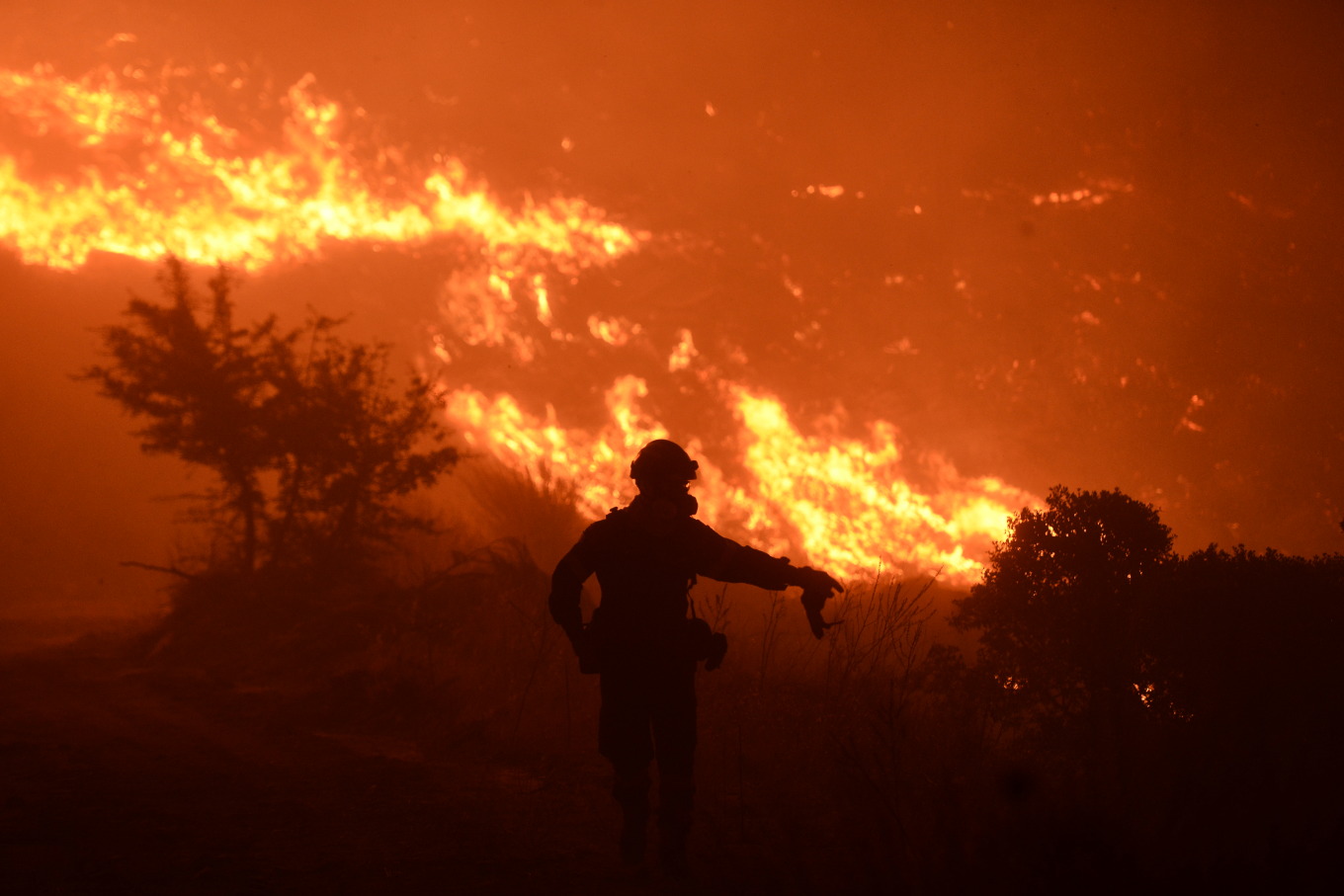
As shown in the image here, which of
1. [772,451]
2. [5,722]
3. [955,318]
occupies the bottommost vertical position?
[5,722]

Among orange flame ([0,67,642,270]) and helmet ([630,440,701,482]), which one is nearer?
helmet ([630,440,701,482])

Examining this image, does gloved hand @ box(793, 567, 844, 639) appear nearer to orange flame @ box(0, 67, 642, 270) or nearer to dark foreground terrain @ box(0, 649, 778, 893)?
dark foreground terrain @ box(0, 649, 778, 893)

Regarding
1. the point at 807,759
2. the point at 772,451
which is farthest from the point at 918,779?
the point at 772,451

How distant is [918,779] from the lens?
526 centimetres

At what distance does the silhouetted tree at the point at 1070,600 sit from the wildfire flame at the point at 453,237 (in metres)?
26.9

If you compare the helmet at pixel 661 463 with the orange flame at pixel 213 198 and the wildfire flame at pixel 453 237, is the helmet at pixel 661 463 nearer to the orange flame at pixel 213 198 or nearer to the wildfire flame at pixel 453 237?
the wildfire flame at pixel 453 237

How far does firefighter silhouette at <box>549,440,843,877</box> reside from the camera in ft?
13.0

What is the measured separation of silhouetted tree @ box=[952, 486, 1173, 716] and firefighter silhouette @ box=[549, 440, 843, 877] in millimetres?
4047

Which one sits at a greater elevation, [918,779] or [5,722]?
[918,779]

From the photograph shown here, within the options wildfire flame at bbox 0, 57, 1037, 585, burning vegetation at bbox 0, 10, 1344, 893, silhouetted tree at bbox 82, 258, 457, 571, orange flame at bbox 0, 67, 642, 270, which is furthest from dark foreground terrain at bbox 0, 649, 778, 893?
orange flame at bbox 0, 67, 642, 270

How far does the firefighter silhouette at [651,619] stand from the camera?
3.96 m

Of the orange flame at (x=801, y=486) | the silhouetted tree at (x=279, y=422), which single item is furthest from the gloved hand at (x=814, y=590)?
the orange flame at (x=801, y=486)

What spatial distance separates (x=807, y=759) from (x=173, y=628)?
14112 millimetres

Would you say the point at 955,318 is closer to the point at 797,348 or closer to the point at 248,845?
the point at 797,348
